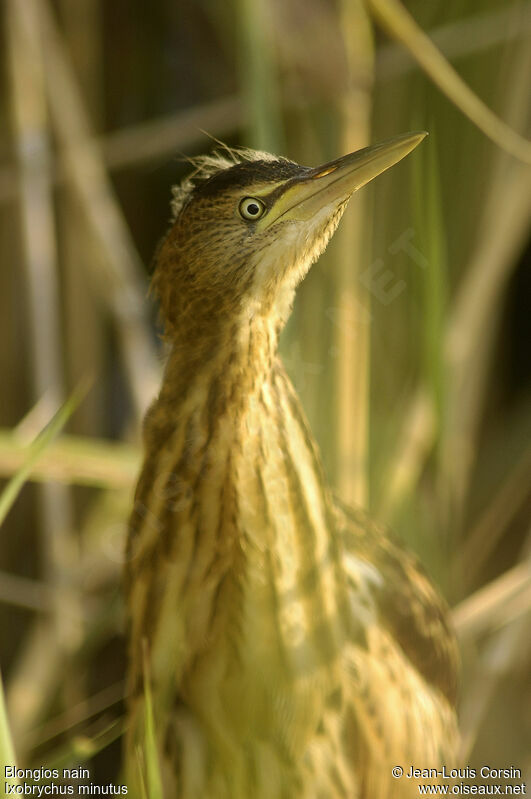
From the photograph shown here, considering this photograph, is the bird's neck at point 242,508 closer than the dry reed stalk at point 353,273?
Yes

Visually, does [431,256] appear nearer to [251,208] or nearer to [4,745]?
[251,208]

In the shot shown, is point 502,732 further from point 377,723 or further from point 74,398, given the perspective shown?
point 74,398

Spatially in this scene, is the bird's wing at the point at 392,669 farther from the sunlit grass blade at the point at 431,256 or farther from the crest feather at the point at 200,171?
the crest feather at the point at 200,171

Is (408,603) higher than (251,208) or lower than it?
lower

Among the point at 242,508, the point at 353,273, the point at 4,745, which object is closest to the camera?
the point at 4,745

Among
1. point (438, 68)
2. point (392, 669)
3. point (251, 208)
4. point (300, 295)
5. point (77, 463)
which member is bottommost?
point (392, 669)

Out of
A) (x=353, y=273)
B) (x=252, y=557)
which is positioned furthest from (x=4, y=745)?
(x=353, y=273)

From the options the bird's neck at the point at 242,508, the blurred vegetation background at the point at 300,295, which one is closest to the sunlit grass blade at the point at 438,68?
the blurred vegetation background at the point at 300,295
